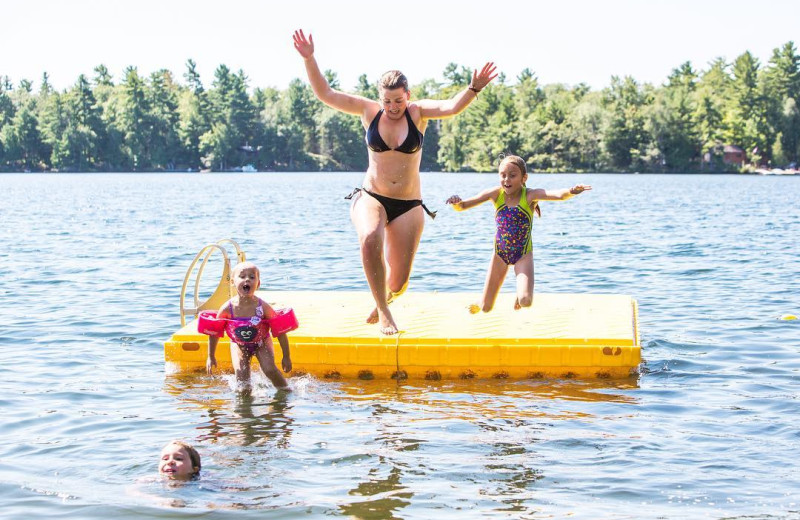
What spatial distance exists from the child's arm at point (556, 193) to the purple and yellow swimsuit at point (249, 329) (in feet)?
9.12

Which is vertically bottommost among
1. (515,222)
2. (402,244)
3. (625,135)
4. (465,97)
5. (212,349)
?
(212,349)

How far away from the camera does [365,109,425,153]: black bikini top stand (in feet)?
28.1

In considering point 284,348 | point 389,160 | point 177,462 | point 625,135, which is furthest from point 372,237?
point 625,135

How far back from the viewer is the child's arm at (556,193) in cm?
900

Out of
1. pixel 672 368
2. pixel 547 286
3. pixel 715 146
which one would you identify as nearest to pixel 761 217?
pixel 547 286

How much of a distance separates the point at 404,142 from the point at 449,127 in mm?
112800

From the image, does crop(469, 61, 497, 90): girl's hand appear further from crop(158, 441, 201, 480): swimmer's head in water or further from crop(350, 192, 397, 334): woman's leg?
crop(158, 441, 201, 480): swimmer's head in water

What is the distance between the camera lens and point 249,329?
859cm

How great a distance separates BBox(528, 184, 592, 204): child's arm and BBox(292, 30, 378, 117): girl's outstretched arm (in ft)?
6.13

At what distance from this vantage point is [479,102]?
4678 inches

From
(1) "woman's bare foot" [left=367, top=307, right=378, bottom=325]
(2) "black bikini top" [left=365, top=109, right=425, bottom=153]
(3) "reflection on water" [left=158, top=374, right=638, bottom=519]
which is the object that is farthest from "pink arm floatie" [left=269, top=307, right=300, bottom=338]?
(2) "black bikini top" [left=365, top=109, right=425, bottom=153]

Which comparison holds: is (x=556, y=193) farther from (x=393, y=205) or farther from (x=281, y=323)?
(x=281, y=323)

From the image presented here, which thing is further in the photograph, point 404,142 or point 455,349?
point 455,349

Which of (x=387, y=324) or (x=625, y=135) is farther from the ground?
(x=625, y=135)
